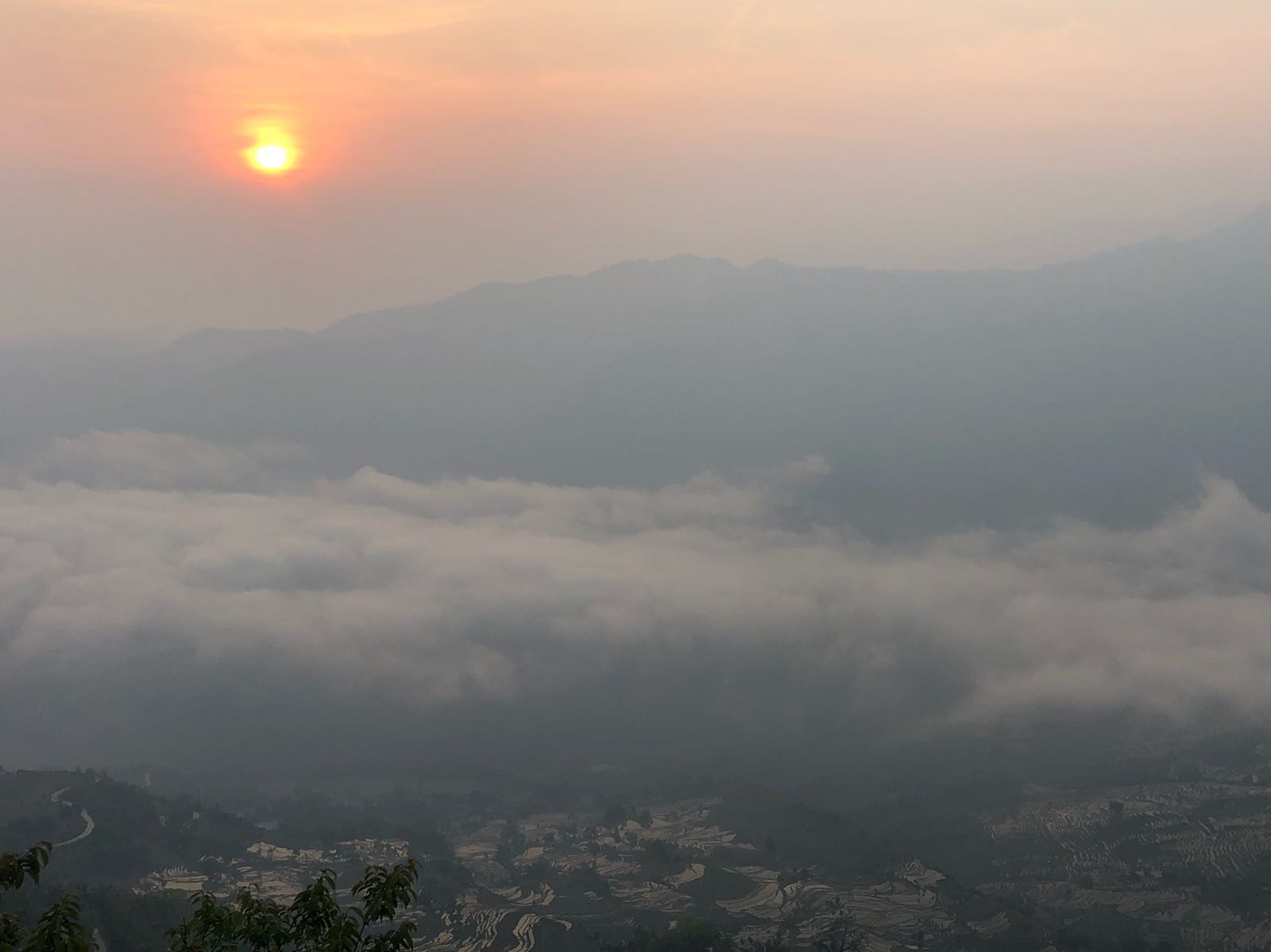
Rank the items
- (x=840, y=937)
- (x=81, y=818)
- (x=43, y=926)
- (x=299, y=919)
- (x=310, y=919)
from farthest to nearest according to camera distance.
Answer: (x=81, y=818)
(x=840, y=937)
(x=299, y=919)
(x=310, y=919)
(x=43, y=926)

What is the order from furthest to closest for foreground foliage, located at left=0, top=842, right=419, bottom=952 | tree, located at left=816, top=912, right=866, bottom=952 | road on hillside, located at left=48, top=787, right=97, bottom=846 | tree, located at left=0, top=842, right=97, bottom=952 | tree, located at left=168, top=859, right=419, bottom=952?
1. road on hillside, located at left=48, top=787, right=97, bottom=846
2. tree, located at left=816, top=912, right=866, bottom=952
3. tree, located at left=168, top=859, right=419, bottom=952
4. foreground foliage, located at left=0, top=842, right=419, bottom=952
5. tree, located at left=0, top=842, right=97, bottom=952

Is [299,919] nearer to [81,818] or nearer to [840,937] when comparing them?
[840,937]

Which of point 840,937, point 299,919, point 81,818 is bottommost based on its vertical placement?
point 840,937

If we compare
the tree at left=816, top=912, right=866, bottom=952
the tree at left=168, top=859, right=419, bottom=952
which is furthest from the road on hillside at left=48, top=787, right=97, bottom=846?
the tree at left=168, top=859, right=419, bottom=952

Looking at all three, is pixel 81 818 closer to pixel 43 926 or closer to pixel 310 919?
pixel 310 919

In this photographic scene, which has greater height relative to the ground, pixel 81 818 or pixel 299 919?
pixel 81 818

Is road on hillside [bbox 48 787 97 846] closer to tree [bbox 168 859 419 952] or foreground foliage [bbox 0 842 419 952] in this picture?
foreground foliage [bbox 0 842 419 952]

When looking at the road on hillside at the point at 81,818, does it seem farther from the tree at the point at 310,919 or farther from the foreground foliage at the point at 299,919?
the tree at the point at 310,919

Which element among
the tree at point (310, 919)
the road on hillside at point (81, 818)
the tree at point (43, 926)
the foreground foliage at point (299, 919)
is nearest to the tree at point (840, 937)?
the road on hillside at point (81, 818)

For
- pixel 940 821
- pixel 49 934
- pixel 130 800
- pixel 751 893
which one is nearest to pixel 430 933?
Result: pixel 751 893

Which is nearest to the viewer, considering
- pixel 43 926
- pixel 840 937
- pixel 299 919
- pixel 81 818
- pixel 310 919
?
pixel 43 926

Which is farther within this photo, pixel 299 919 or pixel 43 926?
pixel 299 919

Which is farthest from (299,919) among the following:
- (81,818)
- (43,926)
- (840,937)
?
(81,818)
